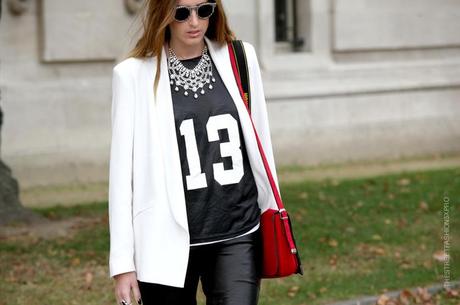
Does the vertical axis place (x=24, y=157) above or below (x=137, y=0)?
below

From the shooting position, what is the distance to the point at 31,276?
28.5ft

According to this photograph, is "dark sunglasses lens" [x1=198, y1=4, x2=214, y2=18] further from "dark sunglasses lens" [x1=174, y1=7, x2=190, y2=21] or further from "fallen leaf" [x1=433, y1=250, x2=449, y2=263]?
"fallen leaf" [x1=433, y1=250, x2=449, y2=263]

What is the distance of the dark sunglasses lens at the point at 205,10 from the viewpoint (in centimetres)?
462

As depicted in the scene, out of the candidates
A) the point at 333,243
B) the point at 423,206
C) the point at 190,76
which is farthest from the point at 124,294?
the point at 423,206

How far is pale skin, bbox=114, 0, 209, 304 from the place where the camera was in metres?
4.53

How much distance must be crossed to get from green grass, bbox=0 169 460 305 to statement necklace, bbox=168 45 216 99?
3.35 m

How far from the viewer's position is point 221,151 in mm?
4609

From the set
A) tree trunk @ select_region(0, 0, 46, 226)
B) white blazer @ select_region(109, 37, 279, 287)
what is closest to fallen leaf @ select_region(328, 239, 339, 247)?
tree trunk @ select_region(0, 0, 46, 226)

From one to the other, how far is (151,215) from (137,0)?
9.52 meters

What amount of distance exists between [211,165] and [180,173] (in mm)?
128

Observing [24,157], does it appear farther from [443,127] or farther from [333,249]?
[443,127]

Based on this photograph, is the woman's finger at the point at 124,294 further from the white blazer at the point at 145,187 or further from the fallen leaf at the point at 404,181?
the fallen leaf at the point at 404,181

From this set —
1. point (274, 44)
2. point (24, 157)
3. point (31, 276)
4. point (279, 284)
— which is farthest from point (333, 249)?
point (274, 44)

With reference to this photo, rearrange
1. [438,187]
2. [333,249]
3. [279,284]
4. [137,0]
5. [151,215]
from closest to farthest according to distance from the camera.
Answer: [151,215] < [279,284] < [333,249] < [438,187] < [137,0]
